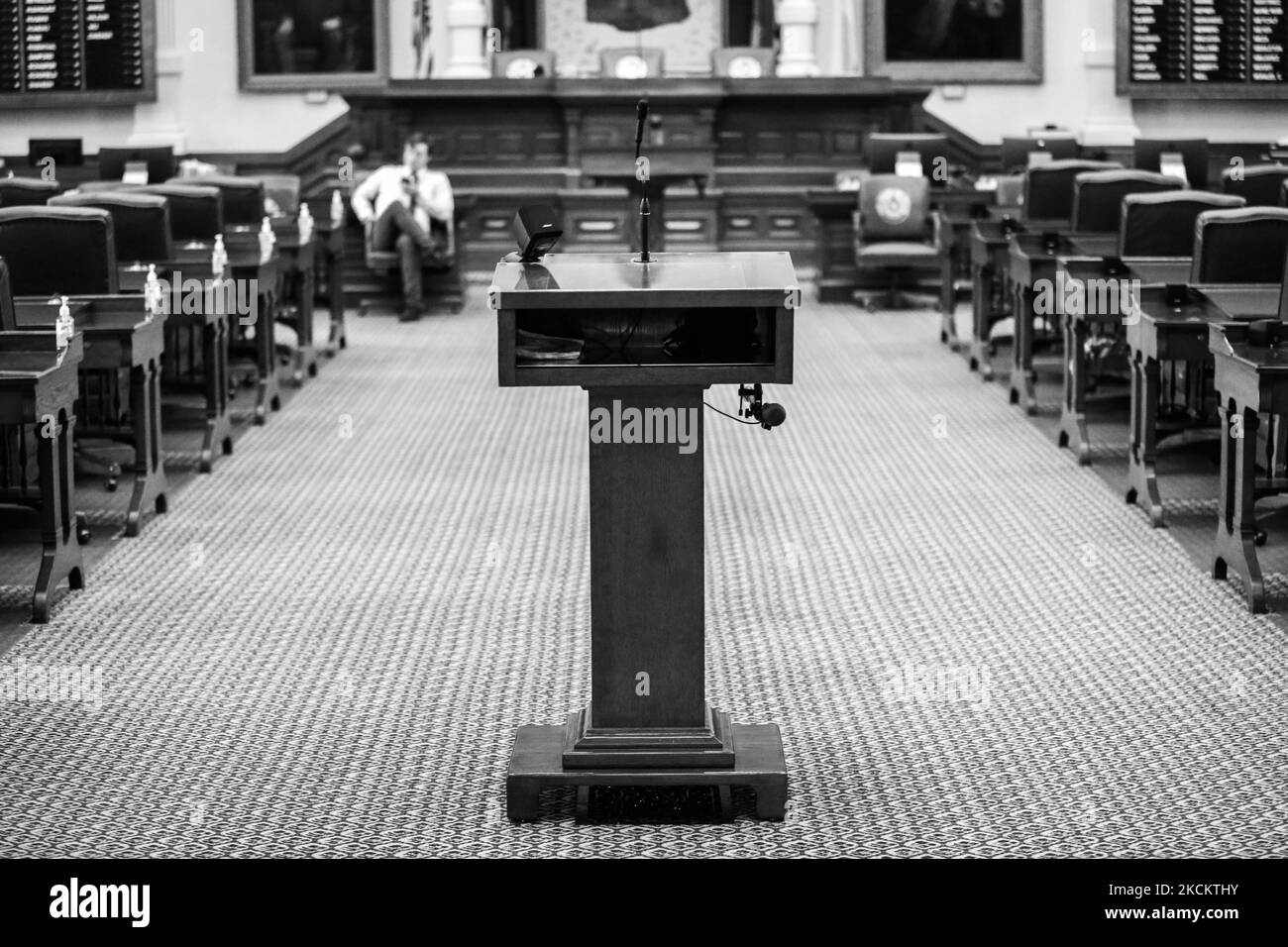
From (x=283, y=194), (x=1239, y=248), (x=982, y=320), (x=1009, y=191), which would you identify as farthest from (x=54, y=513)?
(x=1009, y=191)

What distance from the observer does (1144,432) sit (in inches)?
319

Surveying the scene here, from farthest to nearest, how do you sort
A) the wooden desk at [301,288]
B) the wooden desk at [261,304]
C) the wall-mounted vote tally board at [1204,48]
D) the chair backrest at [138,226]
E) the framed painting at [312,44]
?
the framed painting at [312,44] < the wall-mounted vote tally board at [1204,48] < the wooden desk at [301,288] < the wooden desk at [261,304] < the chair backrest at [138,226]

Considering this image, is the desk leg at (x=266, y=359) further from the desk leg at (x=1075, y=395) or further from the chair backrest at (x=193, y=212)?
the desk leg at (x=1075, y=395)

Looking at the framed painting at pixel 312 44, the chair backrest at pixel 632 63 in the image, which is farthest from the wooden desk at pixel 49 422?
the framed painting at pixel 312 44

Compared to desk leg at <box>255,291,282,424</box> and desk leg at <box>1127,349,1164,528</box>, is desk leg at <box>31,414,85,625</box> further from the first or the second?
desk leg at <box>1127,349,1164,528</box>

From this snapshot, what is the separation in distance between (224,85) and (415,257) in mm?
6463

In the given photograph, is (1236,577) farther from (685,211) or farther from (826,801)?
(685,211)

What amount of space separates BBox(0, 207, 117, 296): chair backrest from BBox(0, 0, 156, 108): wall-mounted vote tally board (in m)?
12.0

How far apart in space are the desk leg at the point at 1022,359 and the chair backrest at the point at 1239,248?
199 cm

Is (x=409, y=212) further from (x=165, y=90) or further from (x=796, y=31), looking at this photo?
(x=165, y=90)

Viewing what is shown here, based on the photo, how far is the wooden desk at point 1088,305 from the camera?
8.68m

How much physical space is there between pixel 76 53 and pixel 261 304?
10.6 meters

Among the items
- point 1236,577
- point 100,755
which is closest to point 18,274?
point 100,755

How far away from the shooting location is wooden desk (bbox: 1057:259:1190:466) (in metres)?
8.68
